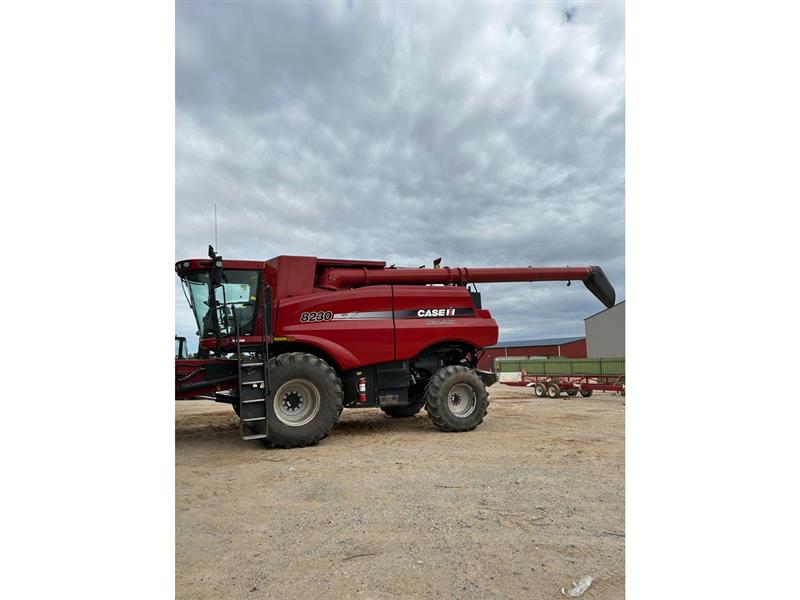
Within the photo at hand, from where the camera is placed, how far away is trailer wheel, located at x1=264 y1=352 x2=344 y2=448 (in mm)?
7789

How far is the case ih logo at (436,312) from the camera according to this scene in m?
9.38

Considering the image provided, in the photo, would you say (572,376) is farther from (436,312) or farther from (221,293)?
(221,293)

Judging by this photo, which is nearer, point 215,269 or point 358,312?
point 215,269

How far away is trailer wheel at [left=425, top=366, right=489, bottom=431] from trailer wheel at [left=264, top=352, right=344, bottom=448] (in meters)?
1.86

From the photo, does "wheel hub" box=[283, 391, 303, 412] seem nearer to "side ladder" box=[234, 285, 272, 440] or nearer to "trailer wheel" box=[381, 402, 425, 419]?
"side ladder" box=[234, 285, 272, 440]

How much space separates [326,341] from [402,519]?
15.2 ft

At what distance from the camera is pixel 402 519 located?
4.30 metres

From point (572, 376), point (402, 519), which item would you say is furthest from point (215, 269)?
point (572, 376)

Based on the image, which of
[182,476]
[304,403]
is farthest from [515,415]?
[182,476]

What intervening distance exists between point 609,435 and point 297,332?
5.61 metres

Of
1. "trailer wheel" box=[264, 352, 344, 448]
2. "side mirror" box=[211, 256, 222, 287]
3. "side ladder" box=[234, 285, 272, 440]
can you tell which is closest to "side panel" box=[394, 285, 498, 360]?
"trailer wheel" box=[264, 352, 344, 448]

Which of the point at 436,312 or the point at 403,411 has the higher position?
the point at 436,312

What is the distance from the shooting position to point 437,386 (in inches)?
357

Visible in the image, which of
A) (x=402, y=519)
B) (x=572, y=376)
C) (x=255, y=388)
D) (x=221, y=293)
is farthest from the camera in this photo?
(x=572, y=376)
